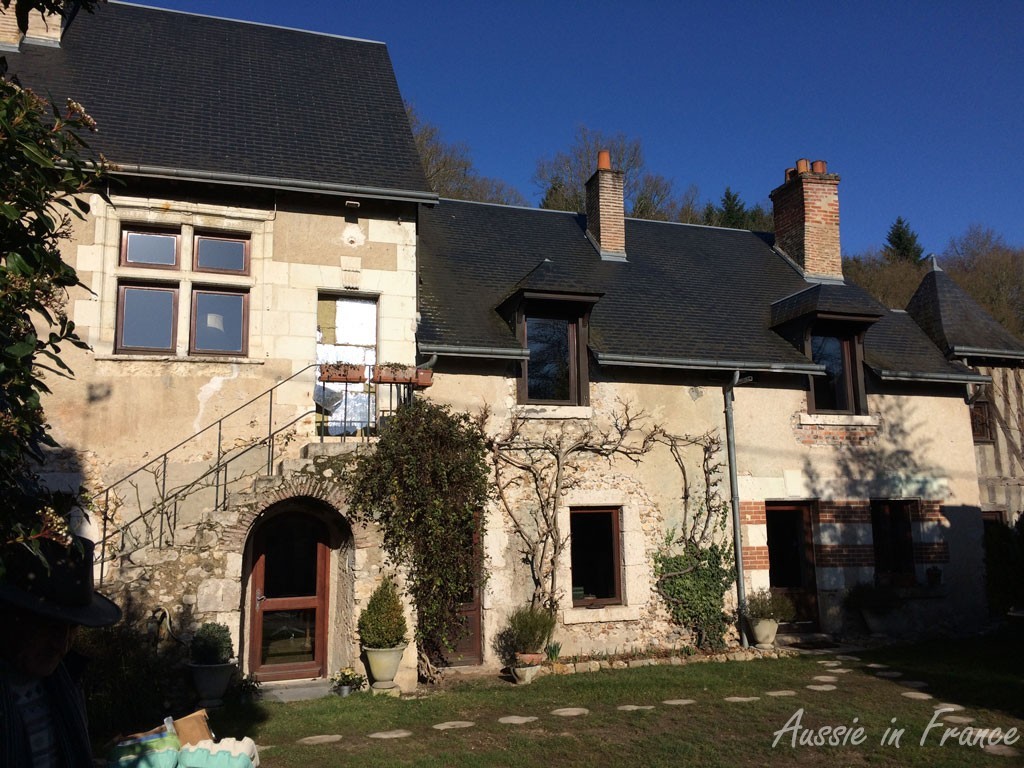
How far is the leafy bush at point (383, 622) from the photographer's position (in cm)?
848

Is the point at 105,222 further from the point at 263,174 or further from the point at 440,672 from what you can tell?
the point at 440,672

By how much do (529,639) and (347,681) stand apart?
2.15 m

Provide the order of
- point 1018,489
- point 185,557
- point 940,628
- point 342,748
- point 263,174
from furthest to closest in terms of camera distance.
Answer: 1. point 1018,489
2. point 940,628
3. point 263,174
4. point 185,557
5. point 342,748

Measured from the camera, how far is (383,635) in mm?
8477

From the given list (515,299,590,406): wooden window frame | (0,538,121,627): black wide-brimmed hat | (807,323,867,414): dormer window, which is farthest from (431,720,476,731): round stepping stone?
(807,323,867,414): dormer window

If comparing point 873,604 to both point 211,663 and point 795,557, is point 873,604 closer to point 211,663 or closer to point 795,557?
point 795,557

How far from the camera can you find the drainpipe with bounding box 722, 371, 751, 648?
1131 centimetres

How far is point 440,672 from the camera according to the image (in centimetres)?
931

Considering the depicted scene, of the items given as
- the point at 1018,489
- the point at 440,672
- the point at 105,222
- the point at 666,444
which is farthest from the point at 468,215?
the point at 1018,489

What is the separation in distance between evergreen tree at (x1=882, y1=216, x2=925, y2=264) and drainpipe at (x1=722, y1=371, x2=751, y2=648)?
1075 inches

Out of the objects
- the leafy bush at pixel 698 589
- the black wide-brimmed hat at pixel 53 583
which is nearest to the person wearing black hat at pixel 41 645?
the black wide-brimmed hat at pixel 53 583

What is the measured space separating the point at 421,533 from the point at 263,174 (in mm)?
4647

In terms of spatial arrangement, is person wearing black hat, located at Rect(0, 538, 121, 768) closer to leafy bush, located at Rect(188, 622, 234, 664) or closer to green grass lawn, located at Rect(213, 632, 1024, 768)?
green grass lawn, located at Rect(213, 632, 1024, 768)

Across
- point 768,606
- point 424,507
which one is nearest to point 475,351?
point 424,507
